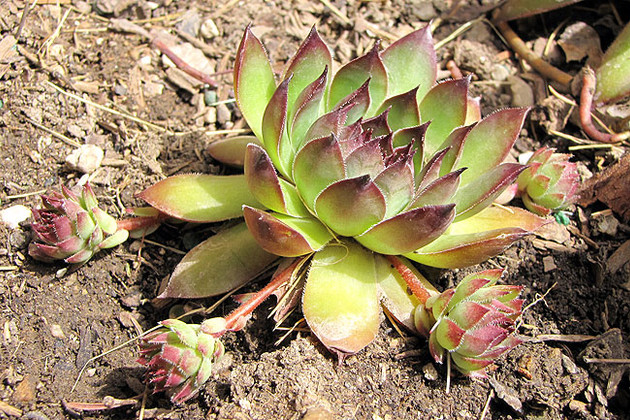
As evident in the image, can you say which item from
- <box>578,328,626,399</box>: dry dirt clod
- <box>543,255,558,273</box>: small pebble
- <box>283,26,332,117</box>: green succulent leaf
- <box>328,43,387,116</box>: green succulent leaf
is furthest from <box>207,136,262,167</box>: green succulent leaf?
<box>578,328,626,399</box>: dry dirt clod

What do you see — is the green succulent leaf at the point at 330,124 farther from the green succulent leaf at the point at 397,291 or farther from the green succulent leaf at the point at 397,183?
the green succulent leaf at the point at 397,291

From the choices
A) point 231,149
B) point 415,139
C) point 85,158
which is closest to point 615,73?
point 415,139

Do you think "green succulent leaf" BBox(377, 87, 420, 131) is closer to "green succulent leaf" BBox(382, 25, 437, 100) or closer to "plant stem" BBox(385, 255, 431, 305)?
"green succulent leaf" BBox(382, 25, 437, 100)

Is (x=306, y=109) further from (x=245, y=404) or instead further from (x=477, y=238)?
(x=245, y=404)

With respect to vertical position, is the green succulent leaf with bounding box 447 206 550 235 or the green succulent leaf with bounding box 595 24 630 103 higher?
the green succulent leaf with bounding box 595 24 630 103

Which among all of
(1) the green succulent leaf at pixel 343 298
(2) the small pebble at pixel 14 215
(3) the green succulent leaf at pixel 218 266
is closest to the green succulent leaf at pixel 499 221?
(1) the green succulent leaf at pixel 343 298

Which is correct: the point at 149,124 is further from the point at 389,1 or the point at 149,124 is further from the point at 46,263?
the point at 389,1
